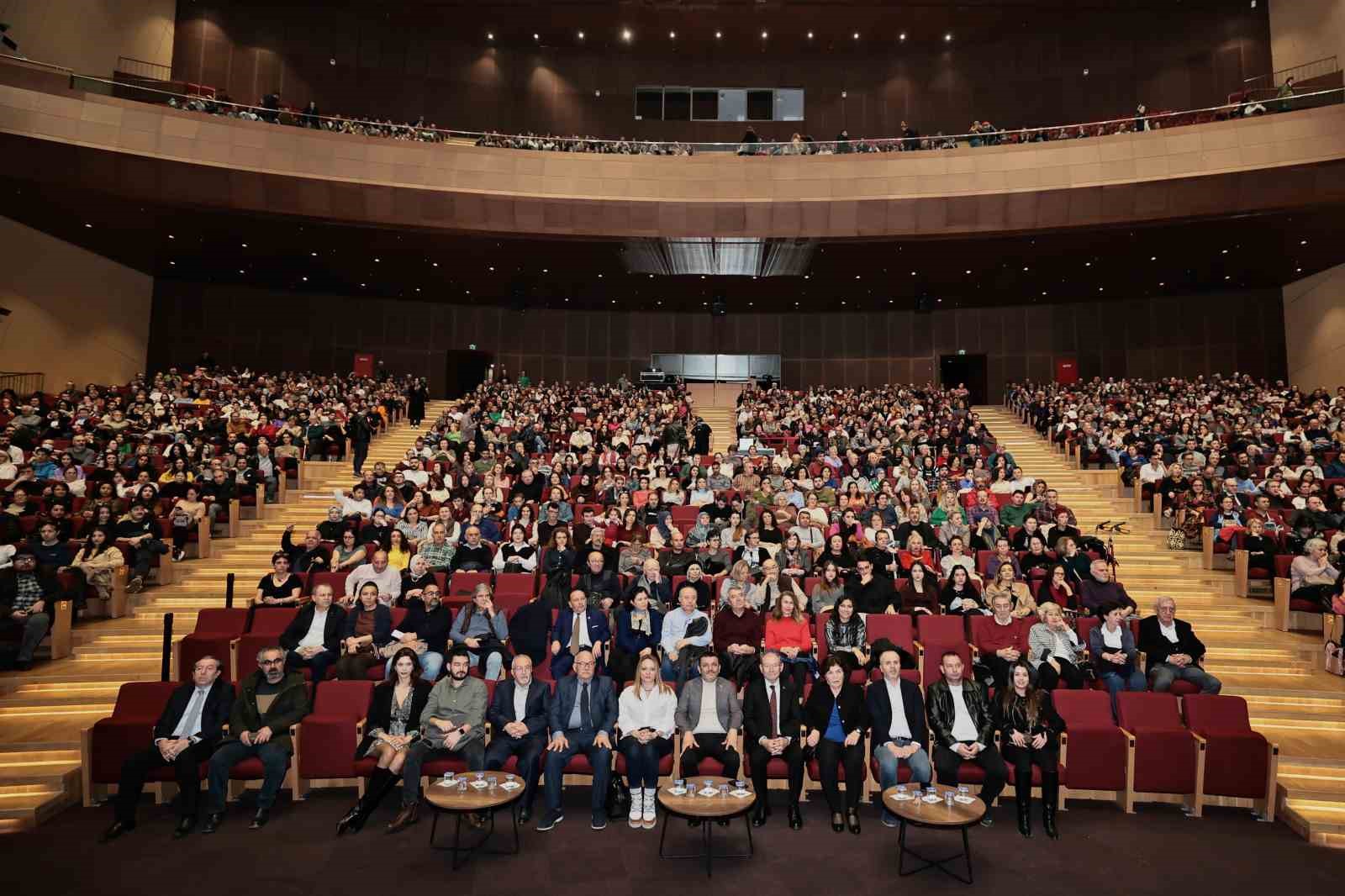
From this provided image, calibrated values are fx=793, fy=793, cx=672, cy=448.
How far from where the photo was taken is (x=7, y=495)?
848 centimetres

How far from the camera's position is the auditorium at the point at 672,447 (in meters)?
4.54

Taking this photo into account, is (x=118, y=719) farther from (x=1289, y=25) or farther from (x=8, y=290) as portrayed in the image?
(x=1289, y=25)

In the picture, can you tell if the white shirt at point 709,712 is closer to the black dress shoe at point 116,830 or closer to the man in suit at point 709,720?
the man in suit at point 709,720

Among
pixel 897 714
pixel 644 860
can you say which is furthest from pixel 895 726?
pixel 644 860

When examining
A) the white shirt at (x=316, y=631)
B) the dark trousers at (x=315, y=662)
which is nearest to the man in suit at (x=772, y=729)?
the dark trousers at (x=315, y=662)

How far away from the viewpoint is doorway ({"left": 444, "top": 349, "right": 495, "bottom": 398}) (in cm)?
2073

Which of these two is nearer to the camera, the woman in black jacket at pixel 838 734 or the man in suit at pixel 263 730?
the man in suit at pixel 263 730

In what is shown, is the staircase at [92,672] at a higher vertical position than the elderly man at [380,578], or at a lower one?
lower

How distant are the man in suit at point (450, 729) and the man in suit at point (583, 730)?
44 cm

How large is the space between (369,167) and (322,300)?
6.80m

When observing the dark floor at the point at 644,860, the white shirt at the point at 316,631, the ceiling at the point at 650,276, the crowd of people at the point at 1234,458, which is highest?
the ceiling at the point at 650,276

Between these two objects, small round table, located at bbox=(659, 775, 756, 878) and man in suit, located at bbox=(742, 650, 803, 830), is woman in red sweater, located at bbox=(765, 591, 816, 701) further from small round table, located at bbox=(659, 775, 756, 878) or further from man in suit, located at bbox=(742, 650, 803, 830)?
small round table, located at bbox=(659, 775, 756, 878)

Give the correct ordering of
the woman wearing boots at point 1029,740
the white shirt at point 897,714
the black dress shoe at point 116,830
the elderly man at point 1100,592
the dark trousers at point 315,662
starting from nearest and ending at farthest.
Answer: the black dress shoe at point 116,830 → the woman wearing boots at point 1029,740 → the white shirt at point 897,714 → the dark trousers at point 315,662 → the elderly man at point 1100,592

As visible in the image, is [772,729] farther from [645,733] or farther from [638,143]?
[638,143]
